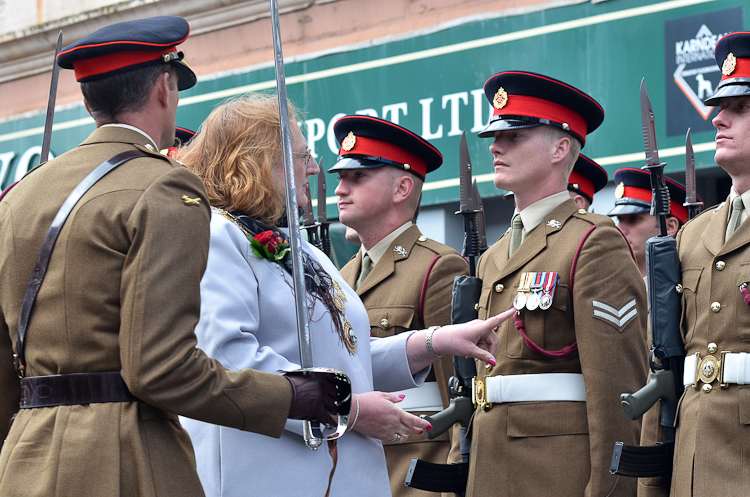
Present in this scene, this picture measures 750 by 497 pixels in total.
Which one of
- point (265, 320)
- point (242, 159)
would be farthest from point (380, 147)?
point (265, 320)

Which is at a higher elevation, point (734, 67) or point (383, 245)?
point (734, 67)

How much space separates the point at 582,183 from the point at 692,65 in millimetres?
1352

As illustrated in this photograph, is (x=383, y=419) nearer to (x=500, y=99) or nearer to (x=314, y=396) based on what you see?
(x=314, y=396)

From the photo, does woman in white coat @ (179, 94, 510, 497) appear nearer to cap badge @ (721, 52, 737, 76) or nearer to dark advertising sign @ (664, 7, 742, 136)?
cap badge @ (721, 52, 737, 76)

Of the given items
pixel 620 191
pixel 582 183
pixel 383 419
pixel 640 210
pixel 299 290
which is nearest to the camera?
pixel 299 290

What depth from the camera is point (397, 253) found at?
16.3ft

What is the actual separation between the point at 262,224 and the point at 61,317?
2.62 feet

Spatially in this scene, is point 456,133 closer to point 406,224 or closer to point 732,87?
point 406,224

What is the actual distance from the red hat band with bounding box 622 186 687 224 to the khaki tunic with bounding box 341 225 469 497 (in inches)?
73.2

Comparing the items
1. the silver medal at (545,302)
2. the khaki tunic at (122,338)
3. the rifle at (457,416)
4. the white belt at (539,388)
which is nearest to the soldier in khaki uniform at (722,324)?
the white belt at (539,388)

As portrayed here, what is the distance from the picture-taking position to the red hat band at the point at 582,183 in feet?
19.2

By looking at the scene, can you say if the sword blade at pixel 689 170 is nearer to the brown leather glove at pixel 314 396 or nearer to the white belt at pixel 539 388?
the white belt at pixel 539 388

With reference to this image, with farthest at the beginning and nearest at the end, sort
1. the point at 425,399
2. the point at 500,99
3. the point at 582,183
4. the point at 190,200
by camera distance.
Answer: the point at 582,183
the point at 425,399
the point at 500,99
the point at 190,200

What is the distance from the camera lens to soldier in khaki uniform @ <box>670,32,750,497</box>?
134 inches
